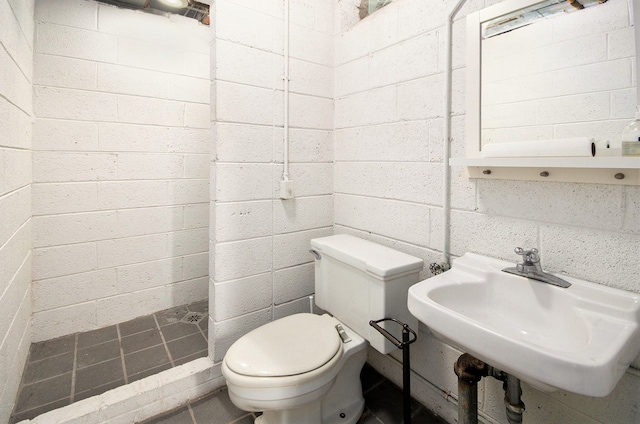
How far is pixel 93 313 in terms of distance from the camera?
80.7 inches

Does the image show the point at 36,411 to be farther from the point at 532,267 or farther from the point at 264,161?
the point at 532,267

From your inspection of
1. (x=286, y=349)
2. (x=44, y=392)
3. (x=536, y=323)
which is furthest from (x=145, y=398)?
(x=536, y=323)

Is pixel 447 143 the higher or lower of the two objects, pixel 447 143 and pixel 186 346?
the higher

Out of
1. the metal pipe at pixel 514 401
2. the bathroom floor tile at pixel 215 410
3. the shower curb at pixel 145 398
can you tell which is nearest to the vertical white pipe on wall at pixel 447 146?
the metal pipe at pixel 514 401

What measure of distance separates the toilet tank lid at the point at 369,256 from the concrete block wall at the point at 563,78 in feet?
1.93

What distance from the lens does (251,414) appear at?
1.44 m

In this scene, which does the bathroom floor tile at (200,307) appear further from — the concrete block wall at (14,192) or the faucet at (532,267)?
the faucet at (532,267)

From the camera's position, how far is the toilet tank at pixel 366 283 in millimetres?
1276

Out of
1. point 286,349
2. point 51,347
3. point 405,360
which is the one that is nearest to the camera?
point 405,360

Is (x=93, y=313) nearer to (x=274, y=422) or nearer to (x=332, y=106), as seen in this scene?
(x=274, y=422)

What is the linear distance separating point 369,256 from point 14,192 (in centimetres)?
161

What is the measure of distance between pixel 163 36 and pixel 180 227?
4.40ft

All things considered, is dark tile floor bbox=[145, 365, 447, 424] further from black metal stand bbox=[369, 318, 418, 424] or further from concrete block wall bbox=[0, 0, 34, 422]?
concrete block wall bbox=[0, 0, 34, 422]

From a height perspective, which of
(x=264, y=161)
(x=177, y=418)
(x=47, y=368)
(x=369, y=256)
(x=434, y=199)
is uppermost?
(x=264, y=161)
